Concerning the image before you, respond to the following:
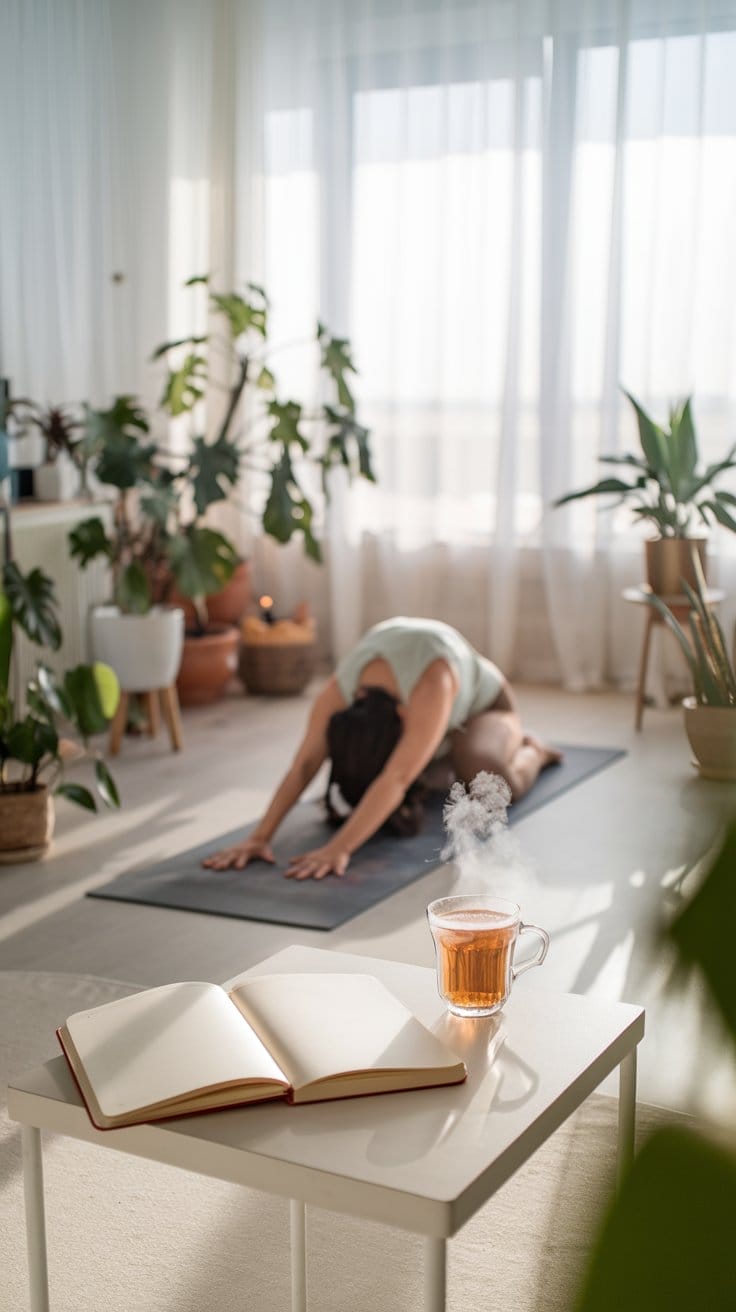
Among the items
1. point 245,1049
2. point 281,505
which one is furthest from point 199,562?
point 245,1049

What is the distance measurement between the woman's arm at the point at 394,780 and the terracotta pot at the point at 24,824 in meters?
0.61

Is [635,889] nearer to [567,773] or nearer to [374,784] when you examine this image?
[374,784]

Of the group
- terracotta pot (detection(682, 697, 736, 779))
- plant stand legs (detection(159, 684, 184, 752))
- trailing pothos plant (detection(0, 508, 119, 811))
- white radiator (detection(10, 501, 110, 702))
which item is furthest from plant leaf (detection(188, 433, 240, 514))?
terracotta pot (detection(682, 697, 736, 779))

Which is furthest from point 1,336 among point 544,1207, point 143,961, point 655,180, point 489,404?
point 544,1207

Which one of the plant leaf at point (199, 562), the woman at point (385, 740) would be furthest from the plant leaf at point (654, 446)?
the plant leaf at point (199, 562)

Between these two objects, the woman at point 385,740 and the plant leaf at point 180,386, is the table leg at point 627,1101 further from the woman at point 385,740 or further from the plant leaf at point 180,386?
the plant leaf at point 180,386

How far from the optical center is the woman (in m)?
3.36

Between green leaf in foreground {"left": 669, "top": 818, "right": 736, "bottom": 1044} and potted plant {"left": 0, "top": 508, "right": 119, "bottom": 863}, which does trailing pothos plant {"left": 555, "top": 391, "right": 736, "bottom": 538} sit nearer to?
potted plant {"left": 0, "top": 508, "right": 119, "bottom": 863}

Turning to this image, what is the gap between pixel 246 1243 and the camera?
1.80m

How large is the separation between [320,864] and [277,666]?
6.86 ft

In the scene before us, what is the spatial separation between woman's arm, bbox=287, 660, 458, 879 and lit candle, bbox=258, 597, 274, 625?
206cm

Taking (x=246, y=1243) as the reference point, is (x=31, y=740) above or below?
above

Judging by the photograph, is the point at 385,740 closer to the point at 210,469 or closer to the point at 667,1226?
the point at 210,469

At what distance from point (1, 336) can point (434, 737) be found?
2.61 metres
